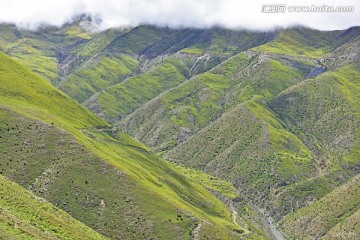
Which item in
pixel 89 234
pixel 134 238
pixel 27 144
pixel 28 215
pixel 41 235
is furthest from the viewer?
pixel 27 144

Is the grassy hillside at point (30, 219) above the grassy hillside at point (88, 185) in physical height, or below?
above

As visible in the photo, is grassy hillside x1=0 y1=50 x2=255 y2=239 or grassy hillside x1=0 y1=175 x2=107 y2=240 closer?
grassy hillside x1=0 y1=175 x2=107 y2=240

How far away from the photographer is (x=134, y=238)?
164 metres

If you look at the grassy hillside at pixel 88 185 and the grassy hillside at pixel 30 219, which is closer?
the grassy hillside at pixel 30 219

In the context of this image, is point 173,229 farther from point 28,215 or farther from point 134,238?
point 28,215

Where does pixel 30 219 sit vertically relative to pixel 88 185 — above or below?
above

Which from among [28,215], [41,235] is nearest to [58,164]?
[28,215]

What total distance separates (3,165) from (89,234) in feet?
227

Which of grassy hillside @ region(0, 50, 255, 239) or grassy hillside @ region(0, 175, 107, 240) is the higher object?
grassy hillside @ region(0, 175, 107, 240)

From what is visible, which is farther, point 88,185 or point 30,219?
point 88,185

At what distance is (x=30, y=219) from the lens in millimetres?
100500

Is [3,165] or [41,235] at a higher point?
[41,235]

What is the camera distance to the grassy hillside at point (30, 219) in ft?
279

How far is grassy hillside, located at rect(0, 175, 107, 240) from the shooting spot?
85188 millimetres
